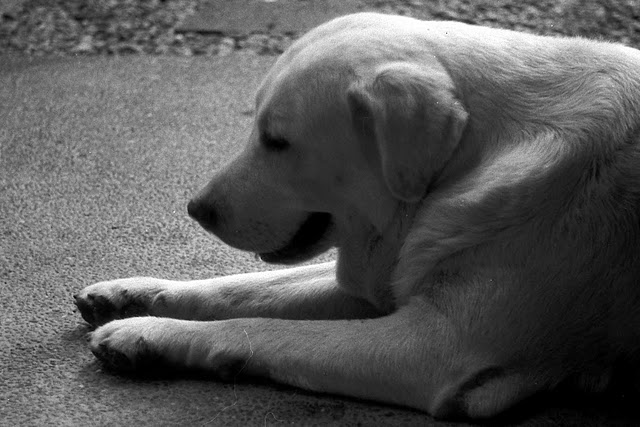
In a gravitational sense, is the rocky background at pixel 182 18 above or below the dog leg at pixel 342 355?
below

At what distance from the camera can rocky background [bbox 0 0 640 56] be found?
20.7 ft

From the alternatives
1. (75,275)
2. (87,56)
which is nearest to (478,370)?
(75,275)

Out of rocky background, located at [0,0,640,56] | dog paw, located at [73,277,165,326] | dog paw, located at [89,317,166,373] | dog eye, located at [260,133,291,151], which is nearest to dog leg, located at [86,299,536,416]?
dog paw, located at [89,317,166,373]

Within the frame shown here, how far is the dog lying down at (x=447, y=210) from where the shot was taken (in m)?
2.60

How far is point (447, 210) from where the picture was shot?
2.66 metres

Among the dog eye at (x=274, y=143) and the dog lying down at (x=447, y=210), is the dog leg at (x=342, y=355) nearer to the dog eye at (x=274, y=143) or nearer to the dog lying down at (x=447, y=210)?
the dog lying down at (x=447, y=210)

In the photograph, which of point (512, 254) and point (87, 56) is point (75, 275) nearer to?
point (512, 254)

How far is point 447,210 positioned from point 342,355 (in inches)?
17.7

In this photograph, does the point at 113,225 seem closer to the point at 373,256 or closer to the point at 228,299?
the point at 228,299

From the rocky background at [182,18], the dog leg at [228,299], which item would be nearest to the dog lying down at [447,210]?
the dog leg at [228,299]

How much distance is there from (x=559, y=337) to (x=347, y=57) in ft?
2.91

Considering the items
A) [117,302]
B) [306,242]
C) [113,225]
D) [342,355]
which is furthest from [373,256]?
[113,225]

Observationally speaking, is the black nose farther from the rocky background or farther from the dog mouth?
the rocky background

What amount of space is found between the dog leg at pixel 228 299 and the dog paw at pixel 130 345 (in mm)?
260
